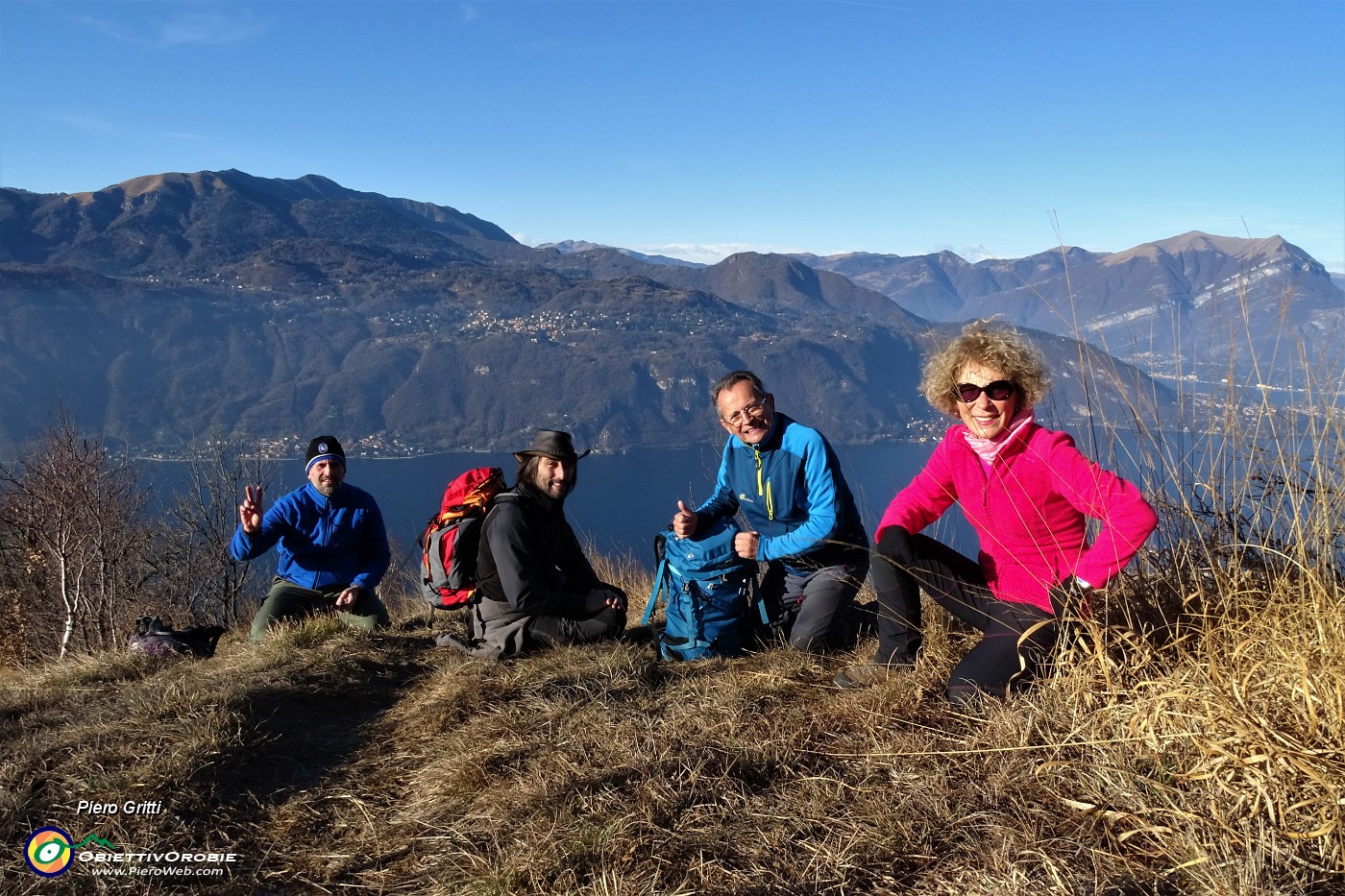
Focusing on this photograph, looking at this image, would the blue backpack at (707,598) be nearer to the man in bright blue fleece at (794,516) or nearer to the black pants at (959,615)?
the man in bright blue fleece at (794,516)

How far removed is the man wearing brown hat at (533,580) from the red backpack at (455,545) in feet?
0.38

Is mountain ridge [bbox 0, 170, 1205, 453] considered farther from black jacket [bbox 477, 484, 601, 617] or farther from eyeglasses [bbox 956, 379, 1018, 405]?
eyeglasses [bbox 956, 379, 1018, 405]

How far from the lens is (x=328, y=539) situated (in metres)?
4.84

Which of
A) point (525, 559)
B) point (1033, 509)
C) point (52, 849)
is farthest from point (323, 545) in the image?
point (1033, 509)

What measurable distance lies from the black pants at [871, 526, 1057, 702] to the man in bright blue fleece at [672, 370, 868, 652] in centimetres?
52

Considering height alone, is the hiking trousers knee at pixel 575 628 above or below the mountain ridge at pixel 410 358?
below

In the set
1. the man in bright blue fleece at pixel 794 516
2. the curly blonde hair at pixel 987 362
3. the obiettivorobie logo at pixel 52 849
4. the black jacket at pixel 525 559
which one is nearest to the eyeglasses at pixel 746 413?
the man in bright blue fleece at pixel 794 516

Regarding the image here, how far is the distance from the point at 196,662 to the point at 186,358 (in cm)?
12829

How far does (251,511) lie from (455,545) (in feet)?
4.30

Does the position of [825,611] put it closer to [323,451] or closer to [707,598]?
[707,598]

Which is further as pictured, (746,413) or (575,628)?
(575,628)

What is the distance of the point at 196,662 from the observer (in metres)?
3.74

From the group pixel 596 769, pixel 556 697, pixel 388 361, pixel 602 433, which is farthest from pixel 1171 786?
pixel 388 361

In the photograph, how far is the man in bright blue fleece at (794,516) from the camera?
11.4 feet
